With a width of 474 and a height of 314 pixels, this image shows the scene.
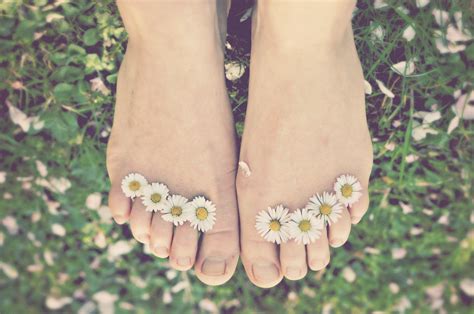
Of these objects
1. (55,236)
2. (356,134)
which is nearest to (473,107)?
(356,134)

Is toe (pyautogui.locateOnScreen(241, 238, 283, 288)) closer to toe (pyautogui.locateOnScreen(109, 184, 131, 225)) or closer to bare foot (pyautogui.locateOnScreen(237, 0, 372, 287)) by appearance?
bare foot (pyautogui.locateOnScreen(237, 0, 372, 287))

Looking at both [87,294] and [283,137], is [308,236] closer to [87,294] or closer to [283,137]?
[283,137]

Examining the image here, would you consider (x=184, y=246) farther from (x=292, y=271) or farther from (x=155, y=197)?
(x=292, y=271)

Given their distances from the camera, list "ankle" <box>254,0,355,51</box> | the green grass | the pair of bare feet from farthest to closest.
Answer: the green grass < the pair of bare feet < "ankle" <box>254,0,355,51</box>

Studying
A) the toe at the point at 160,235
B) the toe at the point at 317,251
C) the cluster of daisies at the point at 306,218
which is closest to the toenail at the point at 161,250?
the toe at the point at 160,235

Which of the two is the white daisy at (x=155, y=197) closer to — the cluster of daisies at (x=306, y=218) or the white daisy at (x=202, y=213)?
the white daisy at (x=202, y=213)

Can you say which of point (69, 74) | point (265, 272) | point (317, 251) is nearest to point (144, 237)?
point (265, 272)

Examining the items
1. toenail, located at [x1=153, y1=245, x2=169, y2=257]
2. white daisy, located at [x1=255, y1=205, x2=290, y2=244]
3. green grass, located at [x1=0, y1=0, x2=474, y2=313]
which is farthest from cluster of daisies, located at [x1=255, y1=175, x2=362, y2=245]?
green grass, located at [x1=0, y1=0, x2=474, y2=313]
